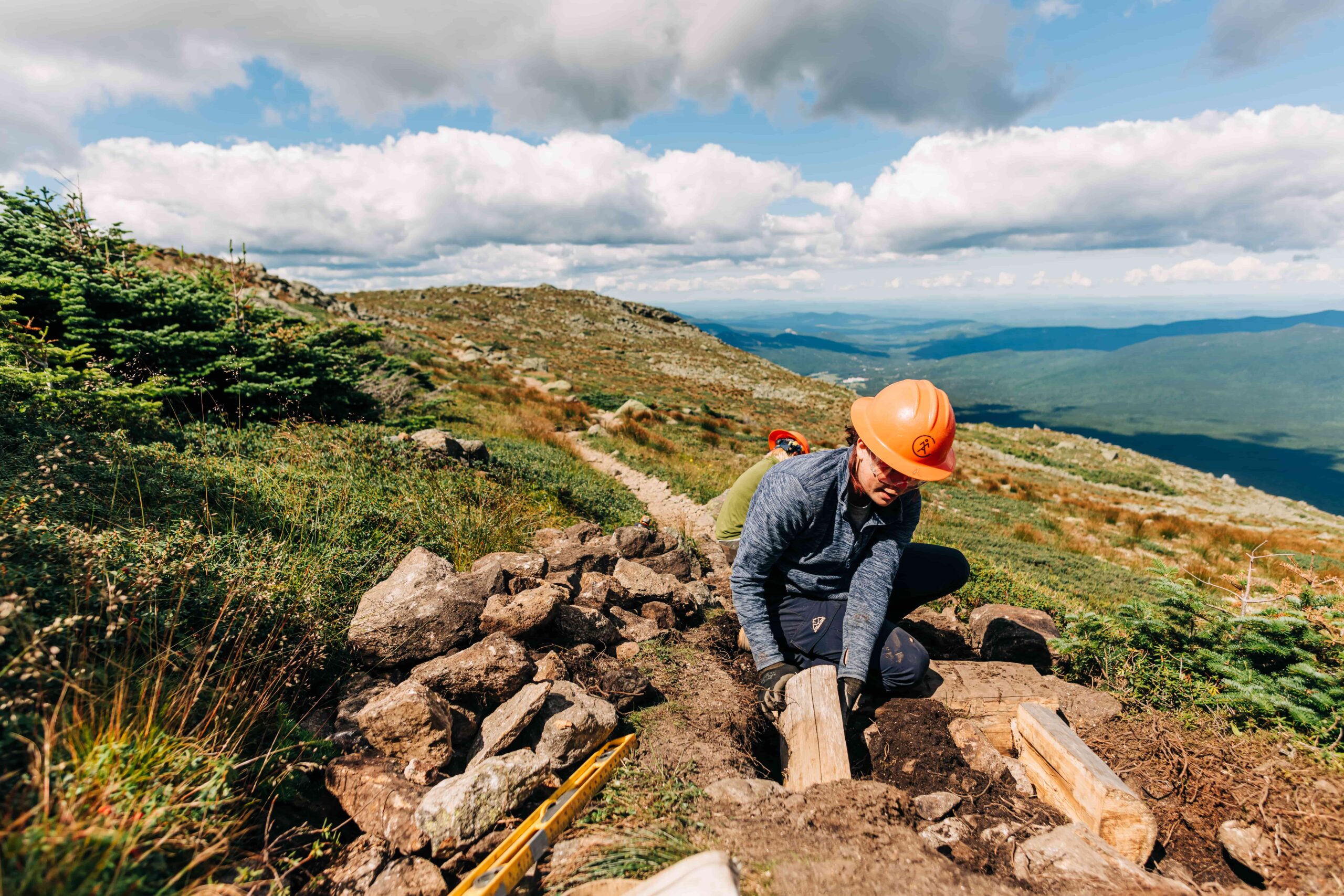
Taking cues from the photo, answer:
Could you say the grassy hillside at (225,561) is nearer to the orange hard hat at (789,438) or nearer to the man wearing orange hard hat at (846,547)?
the man wearing orange hard hat at (846,547)

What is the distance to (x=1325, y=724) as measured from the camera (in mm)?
2648

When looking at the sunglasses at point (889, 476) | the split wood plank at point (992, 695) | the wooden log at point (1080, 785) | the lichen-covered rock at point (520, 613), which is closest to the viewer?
the wooden log at point (1080, 785)

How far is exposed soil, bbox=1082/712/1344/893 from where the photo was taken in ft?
7.37

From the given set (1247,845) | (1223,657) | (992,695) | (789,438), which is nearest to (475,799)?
(992,695)

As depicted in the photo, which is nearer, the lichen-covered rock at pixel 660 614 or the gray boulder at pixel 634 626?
the gray boulder at pixel 634 626

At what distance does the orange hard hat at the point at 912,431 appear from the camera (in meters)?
2.93

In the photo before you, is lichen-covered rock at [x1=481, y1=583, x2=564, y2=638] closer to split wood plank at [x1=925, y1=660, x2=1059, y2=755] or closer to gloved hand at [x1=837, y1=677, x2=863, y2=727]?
gloved hand at [x1=837, y1=677, x2=863, y2=727]

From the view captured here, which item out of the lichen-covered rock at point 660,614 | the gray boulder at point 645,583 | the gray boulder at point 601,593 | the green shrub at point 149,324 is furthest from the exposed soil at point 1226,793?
the green shrub at point 149,324

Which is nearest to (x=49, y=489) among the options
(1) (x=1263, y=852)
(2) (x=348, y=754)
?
(2) (x=348, y=754)

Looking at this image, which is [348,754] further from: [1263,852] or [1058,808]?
[1263,852]

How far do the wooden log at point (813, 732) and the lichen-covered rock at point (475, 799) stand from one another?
1313 mm

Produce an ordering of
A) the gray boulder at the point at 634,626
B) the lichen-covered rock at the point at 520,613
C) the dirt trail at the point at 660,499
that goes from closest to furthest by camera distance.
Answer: the lichen-covered rock at the point at 520,613 < the gray boulder at the point at 634,626 < the dirt trail at the point at 660,499

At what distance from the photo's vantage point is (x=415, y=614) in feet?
10.6

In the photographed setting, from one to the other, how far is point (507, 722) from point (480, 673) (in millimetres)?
354
